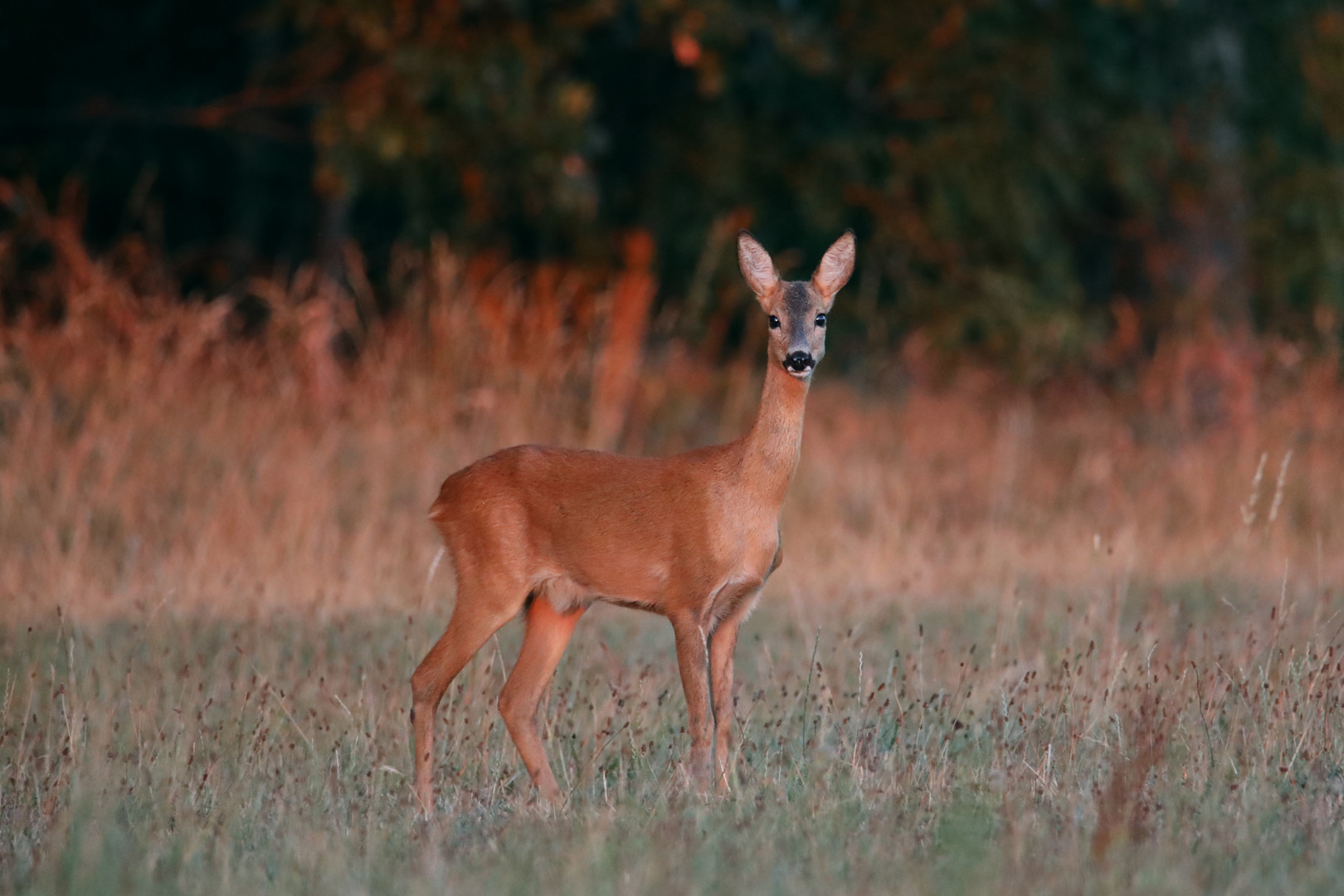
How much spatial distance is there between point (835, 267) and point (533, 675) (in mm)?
1827

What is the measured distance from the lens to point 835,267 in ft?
20.4

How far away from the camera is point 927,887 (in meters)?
4.27

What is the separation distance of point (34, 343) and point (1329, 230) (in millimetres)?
9665

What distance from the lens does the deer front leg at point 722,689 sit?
18.3ft

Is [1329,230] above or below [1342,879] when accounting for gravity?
above

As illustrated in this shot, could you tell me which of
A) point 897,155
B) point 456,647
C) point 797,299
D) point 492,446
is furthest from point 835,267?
point 897,155

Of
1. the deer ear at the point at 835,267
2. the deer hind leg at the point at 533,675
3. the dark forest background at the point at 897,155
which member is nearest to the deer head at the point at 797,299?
the deer ear at the point at 835,267

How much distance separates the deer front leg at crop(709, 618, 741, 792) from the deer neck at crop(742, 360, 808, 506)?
49cm

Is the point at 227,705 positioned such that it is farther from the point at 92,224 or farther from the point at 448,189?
the point at 92,224

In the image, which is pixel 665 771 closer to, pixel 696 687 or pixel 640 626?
pixel 696 687

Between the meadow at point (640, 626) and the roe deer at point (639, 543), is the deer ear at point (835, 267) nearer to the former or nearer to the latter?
the roe deer at point (639, 543)

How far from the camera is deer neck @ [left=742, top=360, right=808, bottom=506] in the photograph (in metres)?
5.66

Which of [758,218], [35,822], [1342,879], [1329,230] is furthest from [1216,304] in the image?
[35,822]

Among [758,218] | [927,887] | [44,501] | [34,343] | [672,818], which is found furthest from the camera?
[758,218]
